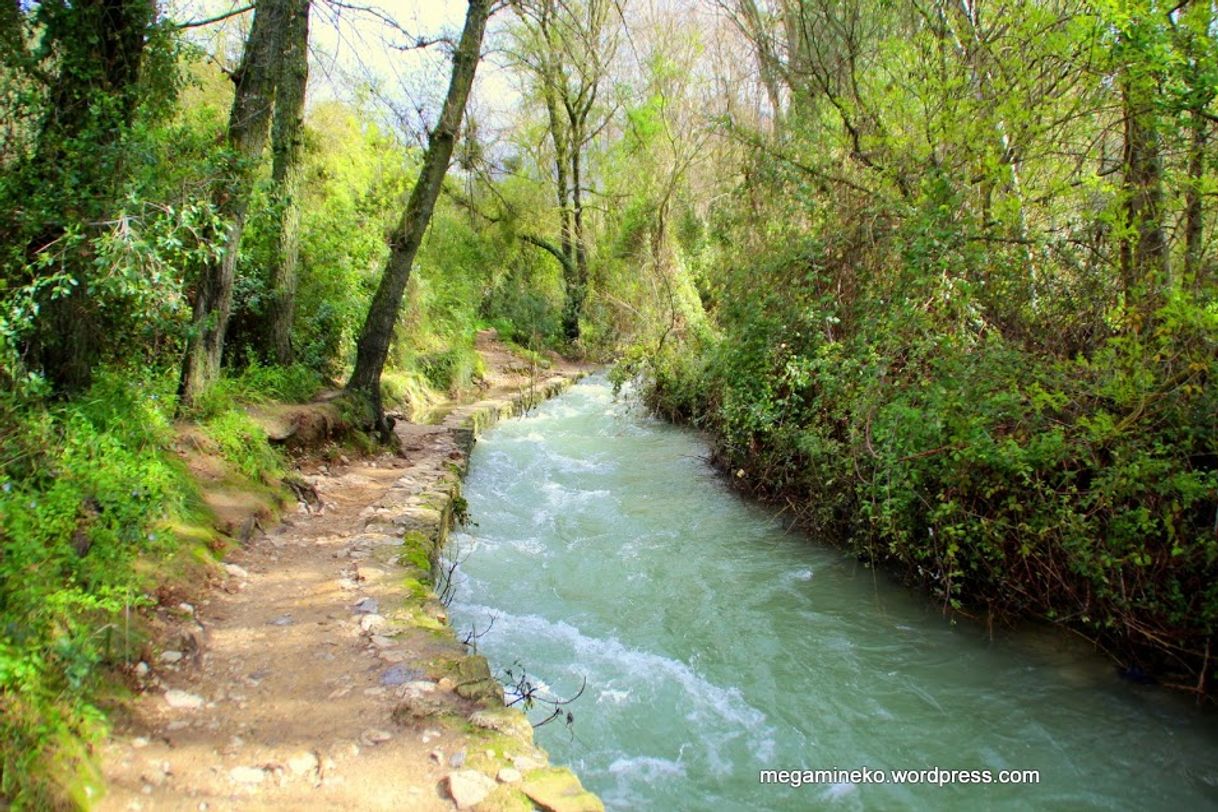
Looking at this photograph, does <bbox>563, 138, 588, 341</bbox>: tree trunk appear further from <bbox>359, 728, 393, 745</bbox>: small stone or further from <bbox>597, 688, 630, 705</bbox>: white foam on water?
<bbox>359, 728, 393, 745</bbox>: small stone

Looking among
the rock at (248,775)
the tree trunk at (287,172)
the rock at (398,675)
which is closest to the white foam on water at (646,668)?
the rock at (398,675)

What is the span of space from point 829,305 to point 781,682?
3.89 meters

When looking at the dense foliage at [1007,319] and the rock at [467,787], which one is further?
the dense foliage at [1007,319]

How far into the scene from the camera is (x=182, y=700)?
301cm

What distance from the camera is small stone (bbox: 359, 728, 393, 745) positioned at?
2.89m

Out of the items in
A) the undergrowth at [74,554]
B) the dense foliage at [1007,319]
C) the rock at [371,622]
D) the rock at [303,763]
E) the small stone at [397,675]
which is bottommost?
the rock at [303,763]

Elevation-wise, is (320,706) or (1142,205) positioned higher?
(1142,205)

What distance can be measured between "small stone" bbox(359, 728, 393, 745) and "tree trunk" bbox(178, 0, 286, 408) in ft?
12.9

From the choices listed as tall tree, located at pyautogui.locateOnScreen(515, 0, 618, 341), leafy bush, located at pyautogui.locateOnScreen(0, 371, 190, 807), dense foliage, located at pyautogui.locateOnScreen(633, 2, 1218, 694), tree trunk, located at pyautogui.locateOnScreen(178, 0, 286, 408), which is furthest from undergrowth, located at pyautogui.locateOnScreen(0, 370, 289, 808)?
tall tree, located at pyautogui.locateOnScreen(515, 0, 618, 341)

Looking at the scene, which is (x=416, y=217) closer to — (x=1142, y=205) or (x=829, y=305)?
(x=829, y=305)

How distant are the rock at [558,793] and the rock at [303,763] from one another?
79 cm

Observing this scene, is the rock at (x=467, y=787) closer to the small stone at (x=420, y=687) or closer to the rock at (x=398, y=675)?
the small stone at (x=420, y=687)

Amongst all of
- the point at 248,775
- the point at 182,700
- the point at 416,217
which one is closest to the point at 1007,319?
the point at 248,775

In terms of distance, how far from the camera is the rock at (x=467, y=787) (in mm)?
2561
